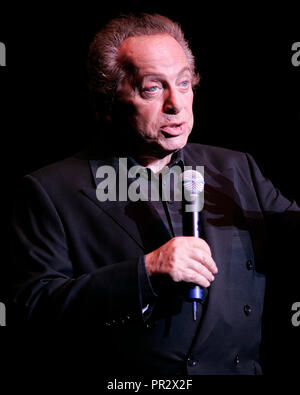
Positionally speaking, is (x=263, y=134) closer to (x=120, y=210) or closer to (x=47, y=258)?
(x=120, y=210)

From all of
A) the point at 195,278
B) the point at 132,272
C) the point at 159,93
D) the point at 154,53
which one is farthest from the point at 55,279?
the point at 154,53

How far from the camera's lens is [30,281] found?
1805 mm

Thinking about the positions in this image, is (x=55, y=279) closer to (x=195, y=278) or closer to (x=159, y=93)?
(x=195, y=278)

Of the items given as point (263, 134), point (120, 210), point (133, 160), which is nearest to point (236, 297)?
point (120, 210)

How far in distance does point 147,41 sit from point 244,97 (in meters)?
0.85

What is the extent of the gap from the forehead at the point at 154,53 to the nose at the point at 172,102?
0.30 ft

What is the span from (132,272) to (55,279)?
333 mm

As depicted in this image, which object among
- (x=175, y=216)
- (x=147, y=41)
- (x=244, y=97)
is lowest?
(x=175, y=216)

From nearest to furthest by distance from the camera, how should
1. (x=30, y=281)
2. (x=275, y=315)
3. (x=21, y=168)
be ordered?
1. (x=30, y=281)
2. (x=275, y=315)
3. (x=21, y=168)

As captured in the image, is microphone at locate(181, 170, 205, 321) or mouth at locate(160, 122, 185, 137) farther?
mouth at locate(160, 122, 185, 137)

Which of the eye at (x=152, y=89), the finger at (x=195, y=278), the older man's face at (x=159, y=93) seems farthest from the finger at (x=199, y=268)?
the eye at (x=152, y=89)

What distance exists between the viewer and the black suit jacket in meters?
1.72

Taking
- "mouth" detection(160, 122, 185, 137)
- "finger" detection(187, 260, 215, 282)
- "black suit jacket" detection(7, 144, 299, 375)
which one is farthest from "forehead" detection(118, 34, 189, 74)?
"finger" detection(187, 260, 215, 282)

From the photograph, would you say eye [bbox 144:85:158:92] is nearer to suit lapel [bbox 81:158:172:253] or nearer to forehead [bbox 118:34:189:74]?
forehead [bbox 118:34:189:74]
